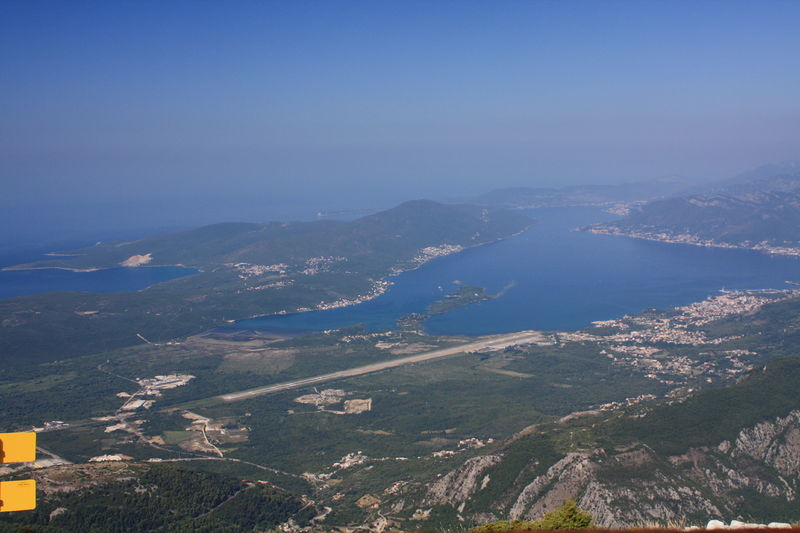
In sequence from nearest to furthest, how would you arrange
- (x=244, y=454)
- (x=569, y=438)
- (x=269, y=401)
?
1. (x=569, y=438)
2. (x=244, y=454)
3. (x=269, y=401)

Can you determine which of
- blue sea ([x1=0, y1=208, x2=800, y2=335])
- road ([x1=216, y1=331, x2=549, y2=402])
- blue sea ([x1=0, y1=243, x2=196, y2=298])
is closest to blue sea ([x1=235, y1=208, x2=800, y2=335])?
blue sea ([x1=0, y1=208, x2=800, y2=335])

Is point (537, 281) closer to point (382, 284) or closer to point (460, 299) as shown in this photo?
point (460, 299)

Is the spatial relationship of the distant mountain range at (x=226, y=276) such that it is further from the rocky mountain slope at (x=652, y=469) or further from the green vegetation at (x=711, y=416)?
the green vegetation at (x=711, y=416)

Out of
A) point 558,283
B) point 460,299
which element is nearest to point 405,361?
point 460,299

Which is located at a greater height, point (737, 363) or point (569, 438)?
point (569, 438)

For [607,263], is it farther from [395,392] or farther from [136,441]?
[136,441]

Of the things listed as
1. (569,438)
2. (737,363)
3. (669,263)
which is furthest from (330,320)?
(669,263)

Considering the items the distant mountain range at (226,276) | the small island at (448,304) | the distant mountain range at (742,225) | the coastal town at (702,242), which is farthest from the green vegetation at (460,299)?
the distant mountain range at (742,225)
